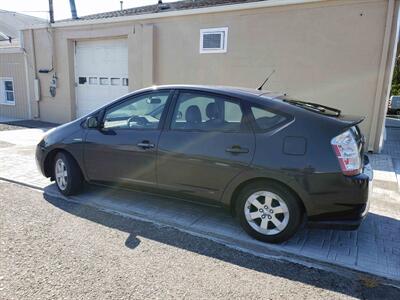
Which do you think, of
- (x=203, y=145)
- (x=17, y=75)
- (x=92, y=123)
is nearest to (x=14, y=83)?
(x=17, y=75)

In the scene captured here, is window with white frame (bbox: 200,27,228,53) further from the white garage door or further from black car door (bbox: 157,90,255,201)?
black car door (bbox: 157,90,255,201)

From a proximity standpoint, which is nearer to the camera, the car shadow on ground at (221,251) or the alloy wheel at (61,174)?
the car shadow on ground at (221,251)

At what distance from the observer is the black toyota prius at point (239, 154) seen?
10.2 ft

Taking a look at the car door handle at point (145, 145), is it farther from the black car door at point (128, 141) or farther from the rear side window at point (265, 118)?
the rear side window at point (265, 118)

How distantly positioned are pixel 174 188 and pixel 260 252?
1.20 metres

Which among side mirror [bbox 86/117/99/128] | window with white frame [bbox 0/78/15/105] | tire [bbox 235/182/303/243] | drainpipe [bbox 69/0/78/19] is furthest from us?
drainpipe [bbox 69/0/78/19]

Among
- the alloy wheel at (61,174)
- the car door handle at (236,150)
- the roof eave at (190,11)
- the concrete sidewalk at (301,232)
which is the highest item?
the roof eave at (190,11)

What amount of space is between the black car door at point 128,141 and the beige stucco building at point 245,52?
5023mm

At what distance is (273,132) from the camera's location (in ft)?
10.8

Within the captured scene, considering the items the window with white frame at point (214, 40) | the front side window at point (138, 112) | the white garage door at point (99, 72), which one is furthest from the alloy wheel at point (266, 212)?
the white garage door at point (99, 72)

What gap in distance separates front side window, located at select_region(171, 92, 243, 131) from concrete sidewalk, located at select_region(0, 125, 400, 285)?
113cm

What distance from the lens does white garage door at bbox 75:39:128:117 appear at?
1108 centimetres

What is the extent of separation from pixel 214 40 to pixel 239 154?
6.38 m

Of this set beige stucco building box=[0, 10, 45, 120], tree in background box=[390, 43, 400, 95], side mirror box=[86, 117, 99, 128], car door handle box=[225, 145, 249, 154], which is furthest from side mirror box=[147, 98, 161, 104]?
tree in background box=[390, 43, 400, 95]
